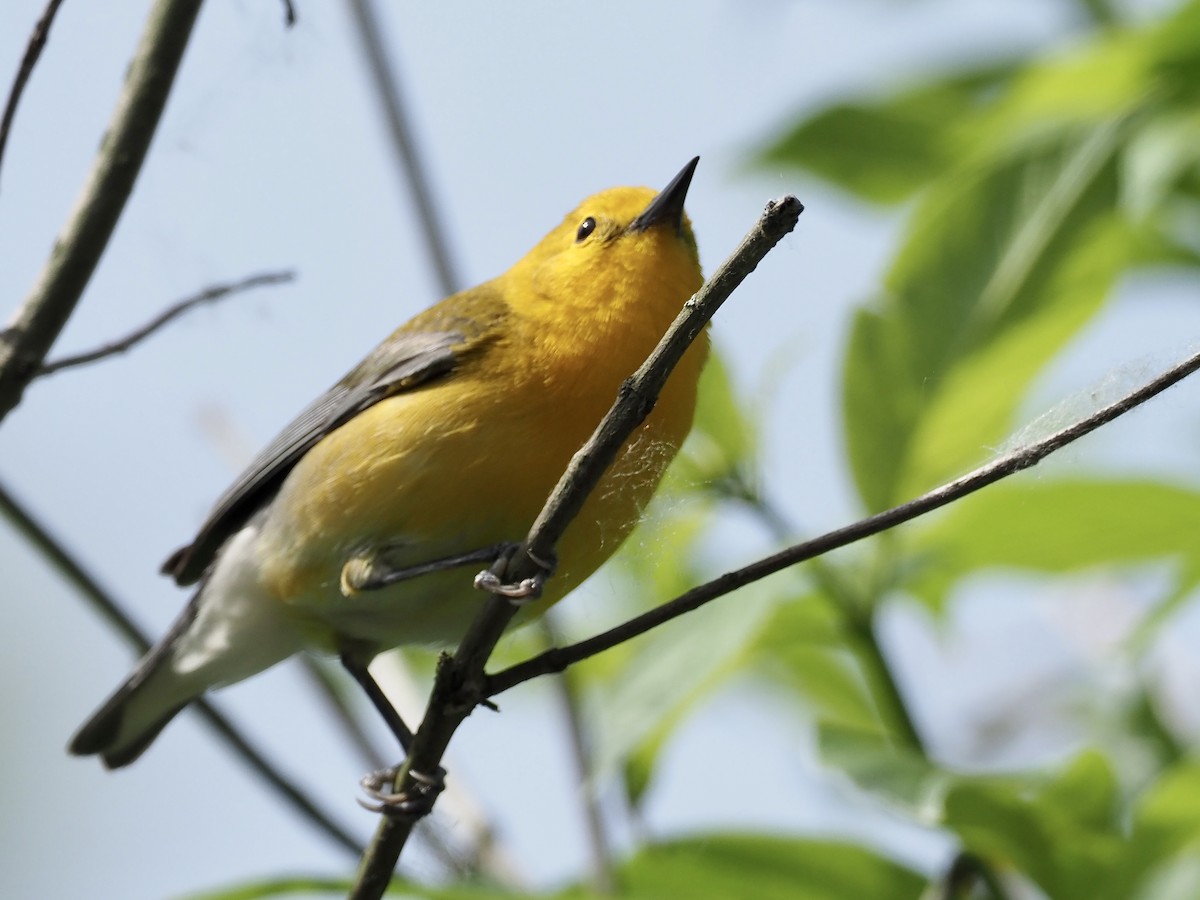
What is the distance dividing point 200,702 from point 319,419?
944 millimetres

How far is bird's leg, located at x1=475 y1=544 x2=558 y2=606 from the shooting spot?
2418 mm

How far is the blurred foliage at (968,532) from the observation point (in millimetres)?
3008

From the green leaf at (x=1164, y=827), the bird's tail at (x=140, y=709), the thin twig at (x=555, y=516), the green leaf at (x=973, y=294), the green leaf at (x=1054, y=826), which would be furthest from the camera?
the bird's tail at (x=140, y=709)

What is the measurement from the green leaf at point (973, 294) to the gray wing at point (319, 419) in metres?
1.10

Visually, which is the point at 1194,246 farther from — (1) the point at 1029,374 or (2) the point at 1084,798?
(2) the point at 1084,798

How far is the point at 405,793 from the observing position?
298 cm

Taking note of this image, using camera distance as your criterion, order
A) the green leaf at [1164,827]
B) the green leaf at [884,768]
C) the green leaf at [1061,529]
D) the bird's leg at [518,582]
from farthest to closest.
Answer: the green leaf at [1061,529], the green leaf at [1164,827], the green leaf at [884,768], the bird's leg at [518,582]

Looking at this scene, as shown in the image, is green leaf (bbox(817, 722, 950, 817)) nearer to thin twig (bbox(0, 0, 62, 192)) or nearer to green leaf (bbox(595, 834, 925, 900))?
green leaf (bbox(595, 834, 925, 900))

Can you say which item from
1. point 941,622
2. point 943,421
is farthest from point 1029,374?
point 941,622

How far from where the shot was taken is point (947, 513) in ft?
11.6

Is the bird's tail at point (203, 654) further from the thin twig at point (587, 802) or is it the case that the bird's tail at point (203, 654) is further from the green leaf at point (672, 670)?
the green leaf at point (672, 670)

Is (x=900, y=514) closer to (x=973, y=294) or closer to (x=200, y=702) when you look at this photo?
(x=973, y=294)

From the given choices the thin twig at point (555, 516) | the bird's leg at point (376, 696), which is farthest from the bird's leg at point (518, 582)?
the bird's leg at point (376, 696)

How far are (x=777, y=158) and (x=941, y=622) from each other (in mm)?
1544
